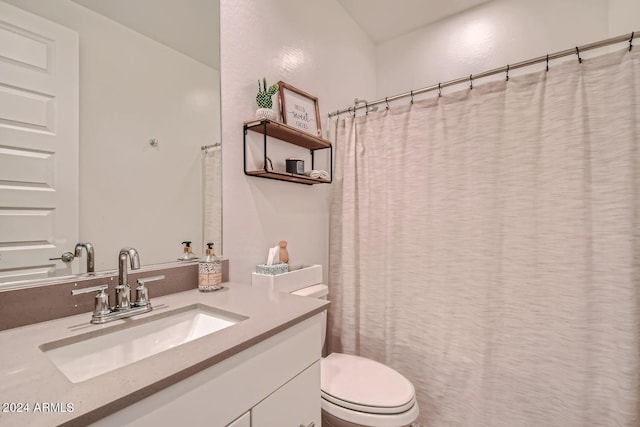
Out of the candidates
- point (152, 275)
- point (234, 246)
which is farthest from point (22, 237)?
point (234, 246)

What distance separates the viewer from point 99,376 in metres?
0.51

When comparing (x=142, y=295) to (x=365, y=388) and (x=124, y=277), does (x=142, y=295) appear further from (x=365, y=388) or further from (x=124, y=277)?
(x=365, y=388)

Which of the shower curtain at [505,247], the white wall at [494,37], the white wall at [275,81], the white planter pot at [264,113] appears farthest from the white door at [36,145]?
the white wall at [494,37]

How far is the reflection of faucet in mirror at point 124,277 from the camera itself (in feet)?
2.79

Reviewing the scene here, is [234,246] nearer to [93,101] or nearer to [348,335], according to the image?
[93,101]

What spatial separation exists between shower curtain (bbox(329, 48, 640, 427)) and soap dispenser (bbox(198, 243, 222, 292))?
34.5 inches

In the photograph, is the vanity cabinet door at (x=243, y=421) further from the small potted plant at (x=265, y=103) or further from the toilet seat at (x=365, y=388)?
the small potted plant at (x=265, y=103)

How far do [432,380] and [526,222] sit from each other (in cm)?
96

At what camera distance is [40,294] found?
78 centimetres

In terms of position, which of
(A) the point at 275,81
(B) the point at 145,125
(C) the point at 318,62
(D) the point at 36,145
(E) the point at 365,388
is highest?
(C) the point at 318,62

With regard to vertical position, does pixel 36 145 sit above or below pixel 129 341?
above

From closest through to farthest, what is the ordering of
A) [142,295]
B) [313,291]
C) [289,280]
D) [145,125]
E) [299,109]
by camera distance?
1. [142,295]
2. [145,125]
3. [289,280]
4. [313,291]
5. [299,109]

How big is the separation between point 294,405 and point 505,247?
1.17 m

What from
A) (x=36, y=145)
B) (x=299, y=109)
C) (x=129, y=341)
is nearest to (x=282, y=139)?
(x=299, y=109)
